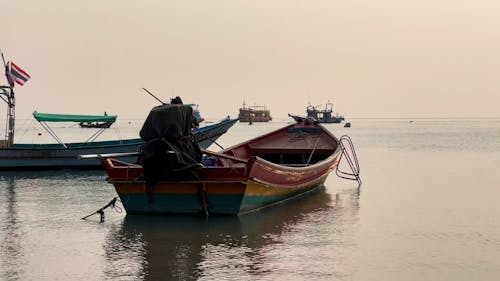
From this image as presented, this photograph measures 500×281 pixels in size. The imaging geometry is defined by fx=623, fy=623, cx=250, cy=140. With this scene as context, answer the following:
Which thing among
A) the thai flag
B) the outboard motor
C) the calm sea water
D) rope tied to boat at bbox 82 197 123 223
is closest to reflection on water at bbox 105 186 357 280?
the calm sea water

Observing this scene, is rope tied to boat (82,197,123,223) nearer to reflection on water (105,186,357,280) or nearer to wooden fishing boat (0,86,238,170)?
reflection on water (105,186,357,280)

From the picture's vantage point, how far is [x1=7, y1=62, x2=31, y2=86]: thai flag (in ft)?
92.3

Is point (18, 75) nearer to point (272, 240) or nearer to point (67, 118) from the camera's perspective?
point (67, 118)

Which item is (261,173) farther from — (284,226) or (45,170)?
(45,170)

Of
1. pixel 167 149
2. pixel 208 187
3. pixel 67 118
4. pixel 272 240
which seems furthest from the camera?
pixel 67 118

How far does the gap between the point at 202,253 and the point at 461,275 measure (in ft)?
14.3

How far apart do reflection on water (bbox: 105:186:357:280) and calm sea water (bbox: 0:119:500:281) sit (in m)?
0.02

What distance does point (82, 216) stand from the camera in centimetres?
1544

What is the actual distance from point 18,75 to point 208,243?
64.7 feet

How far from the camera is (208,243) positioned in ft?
39.2

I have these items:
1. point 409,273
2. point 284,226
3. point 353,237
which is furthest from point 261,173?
point 409,273

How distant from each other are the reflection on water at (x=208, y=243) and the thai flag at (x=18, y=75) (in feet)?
53.2

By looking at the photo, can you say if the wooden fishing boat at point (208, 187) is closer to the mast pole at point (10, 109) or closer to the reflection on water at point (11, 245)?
the reflection on water at point (11, 245)

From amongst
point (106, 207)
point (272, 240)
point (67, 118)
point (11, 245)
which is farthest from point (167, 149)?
point (67, 118)
